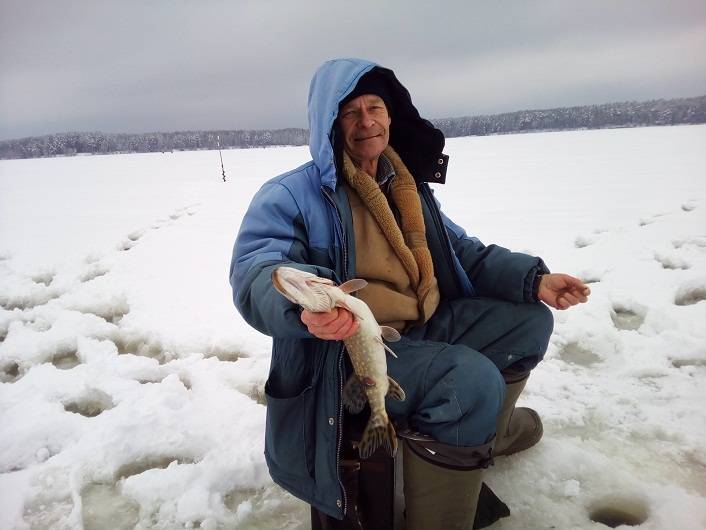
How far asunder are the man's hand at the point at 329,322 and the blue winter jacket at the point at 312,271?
105 millimetres

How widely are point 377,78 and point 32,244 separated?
6773 millimetres

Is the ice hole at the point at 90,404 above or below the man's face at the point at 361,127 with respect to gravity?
below

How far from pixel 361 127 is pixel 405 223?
19.5 inches

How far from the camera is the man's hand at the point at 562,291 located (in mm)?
2104

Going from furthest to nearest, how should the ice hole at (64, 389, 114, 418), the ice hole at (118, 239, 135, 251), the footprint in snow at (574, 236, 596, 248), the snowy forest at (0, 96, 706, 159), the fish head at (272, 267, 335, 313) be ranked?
the snowy forest at (0, 96, 706, 159)
the ice hole at (118, 239, 135, 251)
the footprint in snow at (574, 236, 596, 248)
the ice hole at (64, 389, 114, 418)
the fish head at (272, 267, 335, 313)

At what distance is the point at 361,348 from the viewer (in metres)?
1.58

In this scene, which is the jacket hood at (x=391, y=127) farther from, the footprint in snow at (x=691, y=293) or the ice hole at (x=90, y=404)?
the footprint in snow at (x=691, y=293)

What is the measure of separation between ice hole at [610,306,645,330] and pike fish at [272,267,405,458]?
8.56 feet

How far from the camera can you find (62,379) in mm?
3053

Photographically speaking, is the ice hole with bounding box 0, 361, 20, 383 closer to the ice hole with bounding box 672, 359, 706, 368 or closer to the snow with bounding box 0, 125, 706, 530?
the snow with bounding box 0, 125, 706, 530

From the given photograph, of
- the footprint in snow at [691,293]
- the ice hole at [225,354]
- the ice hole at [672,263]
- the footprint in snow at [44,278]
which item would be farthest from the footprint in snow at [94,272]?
the ice hole at [672,263]

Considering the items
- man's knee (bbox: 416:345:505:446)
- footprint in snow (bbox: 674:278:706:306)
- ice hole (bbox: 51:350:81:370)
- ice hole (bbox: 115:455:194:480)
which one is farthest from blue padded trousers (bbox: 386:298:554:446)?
ice hole (bbox: 51:350:81:370)

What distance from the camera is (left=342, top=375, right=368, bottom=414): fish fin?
69.1 inches

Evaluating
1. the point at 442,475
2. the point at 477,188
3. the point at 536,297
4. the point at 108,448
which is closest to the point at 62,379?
the point at 108,448
